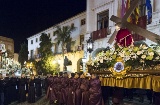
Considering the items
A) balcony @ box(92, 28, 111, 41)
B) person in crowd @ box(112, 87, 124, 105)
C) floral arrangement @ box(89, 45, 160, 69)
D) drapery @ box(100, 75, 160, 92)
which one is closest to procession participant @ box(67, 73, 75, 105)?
person in crowd @ box(112, 87, 124, 105)

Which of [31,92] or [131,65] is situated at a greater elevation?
[131,65]

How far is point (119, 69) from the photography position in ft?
27.4

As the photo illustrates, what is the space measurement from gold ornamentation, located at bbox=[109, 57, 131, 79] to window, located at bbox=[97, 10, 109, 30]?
1422 centimetres

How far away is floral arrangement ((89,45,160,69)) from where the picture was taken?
295 inches

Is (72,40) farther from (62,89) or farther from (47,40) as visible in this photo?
(62,89)

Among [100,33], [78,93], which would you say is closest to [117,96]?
[78,93]

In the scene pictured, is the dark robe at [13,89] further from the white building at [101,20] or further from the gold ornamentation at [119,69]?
the white building at [101,20]

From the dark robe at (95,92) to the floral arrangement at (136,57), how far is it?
2.22 feet

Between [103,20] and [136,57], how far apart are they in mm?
15248

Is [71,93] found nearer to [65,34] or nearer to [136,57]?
[136,57]

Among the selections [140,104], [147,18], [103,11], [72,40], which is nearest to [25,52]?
[72,40]

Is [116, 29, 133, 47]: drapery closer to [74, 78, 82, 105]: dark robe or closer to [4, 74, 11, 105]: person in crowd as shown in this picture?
[74, 78, 82, 105]: dark robe

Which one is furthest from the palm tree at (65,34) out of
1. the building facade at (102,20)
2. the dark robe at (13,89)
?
the dark robe at (13,89)

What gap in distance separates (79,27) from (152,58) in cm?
2320
